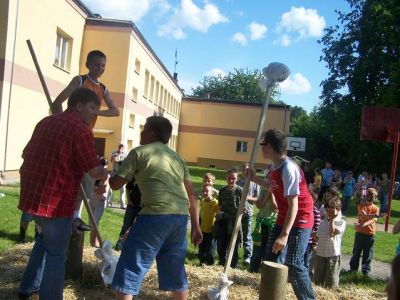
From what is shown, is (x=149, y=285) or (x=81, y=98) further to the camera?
(x=149, y=285)

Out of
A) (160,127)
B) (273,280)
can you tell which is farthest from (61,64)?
(273,280)

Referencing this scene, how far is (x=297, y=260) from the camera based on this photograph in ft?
14.4

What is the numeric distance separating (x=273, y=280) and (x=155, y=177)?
4.71ft

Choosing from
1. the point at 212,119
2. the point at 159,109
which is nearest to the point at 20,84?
the point at 159,109

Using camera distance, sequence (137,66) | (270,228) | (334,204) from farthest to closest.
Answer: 1. (137,66)
2. (270,228)
3. (334,204)

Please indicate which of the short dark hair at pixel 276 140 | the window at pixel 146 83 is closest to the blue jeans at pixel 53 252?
the short dark hair at pixel 276 140

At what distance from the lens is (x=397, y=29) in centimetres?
2469

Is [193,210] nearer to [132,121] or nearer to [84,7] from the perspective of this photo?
[84,7]

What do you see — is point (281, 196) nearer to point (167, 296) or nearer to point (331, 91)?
point (167, 296)

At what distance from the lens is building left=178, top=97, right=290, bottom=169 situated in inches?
1743

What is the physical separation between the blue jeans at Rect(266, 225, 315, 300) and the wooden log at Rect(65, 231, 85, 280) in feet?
6.44

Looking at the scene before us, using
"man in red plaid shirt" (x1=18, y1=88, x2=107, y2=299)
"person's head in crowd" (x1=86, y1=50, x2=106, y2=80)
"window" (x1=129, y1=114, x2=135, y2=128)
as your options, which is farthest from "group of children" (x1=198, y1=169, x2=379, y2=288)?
"window" (x1=129, y1=114, x2=135, y2=128)

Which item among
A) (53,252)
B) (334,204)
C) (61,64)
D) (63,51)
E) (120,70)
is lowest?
(53,252)

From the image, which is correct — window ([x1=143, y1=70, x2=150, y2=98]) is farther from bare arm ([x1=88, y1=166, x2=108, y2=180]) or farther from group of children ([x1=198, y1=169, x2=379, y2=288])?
bare arm ([x1=88, y1=166, x2=108, y2=180])
